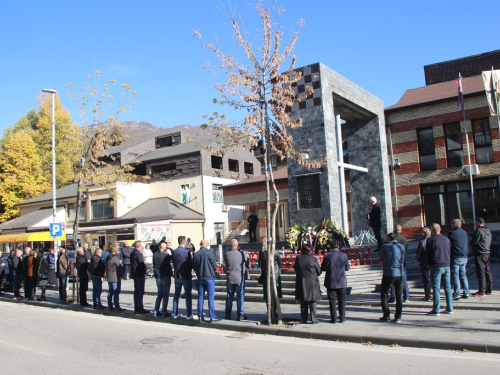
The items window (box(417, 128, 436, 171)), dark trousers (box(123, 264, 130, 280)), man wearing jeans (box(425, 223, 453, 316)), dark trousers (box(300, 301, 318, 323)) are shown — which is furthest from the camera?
window (box(417, 128, 436, 171))

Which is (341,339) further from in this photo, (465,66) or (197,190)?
(197,190)

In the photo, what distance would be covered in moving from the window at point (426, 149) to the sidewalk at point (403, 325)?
42.3ft

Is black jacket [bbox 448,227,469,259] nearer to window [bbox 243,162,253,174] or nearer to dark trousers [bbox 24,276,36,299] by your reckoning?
dark trousers [bbox 24,276,36,299]

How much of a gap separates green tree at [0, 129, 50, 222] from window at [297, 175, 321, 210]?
3808cm

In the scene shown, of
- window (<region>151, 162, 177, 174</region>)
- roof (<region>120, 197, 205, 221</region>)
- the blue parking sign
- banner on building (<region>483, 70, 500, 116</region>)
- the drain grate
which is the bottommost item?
the drain grate

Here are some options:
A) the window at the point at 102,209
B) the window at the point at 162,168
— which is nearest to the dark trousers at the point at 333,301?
the window at the point at 102,209

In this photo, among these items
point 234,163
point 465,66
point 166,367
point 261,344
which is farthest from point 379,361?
point 234,163

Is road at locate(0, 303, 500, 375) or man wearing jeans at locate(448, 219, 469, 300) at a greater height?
Result: man wearing jeans at locate(448, 219, 469, 300)

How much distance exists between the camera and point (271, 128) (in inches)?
423

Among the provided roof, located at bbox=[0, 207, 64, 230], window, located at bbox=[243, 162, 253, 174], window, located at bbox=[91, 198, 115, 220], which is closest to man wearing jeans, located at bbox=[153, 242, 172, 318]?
window, located at bbox=[91, 198, 115, 220]

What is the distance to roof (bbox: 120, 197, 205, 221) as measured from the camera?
120ft

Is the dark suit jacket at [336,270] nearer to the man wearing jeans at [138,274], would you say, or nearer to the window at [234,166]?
the man wearing jeans at [138,274]

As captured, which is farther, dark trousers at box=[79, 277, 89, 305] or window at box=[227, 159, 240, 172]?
window at box=[227, 159, 240, 172]

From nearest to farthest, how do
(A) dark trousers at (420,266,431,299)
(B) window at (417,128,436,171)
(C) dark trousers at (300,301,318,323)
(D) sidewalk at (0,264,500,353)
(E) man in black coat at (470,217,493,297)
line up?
(D) sidewalk at (0,264,500,353), (C) dark trousers at (300,301,318,323), (E) man in black coat at (470,217,493,297), (A) dark trousers at (420,266,431,299), (B) window at (417,128,436,171)
